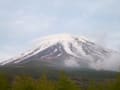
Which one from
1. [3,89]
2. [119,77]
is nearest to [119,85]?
[119,77]

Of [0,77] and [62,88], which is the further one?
[0,77]

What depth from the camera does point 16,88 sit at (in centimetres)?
4606

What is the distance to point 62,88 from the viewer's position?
1762 inches

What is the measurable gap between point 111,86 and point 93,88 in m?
6.01

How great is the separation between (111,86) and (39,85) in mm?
8597

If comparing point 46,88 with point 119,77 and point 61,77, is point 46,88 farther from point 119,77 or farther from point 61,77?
point 119,77

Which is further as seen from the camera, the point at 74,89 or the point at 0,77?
the point at 0,77

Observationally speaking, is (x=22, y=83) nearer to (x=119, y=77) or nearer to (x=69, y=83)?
(x=69, y=83)

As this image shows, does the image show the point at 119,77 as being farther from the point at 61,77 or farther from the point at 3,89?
the point at 3,89

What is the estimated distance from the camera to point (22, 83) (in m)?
46.3

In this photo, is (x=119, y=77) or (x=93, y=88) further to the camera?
(x=93, y=88)

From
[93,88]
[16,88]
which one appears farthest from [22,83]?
[93,88]

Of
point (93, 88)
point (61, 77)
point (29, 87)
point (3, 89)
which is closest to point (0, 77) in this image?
point (3, 89)

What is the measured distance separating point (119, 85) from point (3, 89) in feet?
47.6
